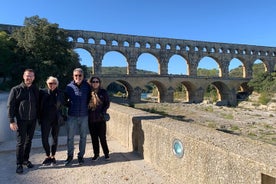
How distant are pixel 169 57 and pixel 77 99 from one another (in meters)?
37.5

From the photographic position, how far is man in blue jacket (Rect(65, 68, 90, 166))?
13.4ft

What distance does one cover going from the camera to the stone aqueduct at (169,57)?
119 ft

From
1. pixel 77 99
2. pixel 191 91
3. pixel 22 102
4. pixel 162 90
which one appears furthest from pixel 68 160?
pixel 191 91

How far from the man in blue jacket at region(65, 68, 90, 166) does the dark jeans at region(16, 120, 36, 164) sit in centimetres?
55

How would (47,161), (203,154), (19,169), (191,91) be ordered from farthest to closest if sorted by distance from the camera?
(191,91) < (47,161) < (19,169) < (203,154)

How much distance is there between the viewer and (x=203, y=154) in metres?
2.74

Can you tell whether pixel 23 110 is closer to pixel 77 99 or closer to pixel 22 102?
pixel 22 102

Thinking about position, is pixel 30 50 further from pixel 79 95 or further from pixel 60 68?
pixel 79 95

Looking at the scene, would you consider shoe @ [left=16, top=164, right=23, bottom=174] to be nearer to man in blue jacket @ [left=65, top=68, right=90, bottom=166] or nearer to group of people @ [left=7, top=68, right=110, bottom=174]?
group of people @ [left=7, top=68, right=110, bottom=174]

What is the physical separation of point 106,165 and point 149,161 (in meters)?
0.63

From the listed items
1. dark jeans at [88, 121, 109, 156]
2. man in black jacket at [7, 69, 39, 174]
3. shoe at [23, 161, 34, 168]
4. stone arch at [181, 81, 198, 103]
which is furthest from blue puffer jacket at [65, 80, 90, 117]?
stone arch at [181, 81, 198, 103]

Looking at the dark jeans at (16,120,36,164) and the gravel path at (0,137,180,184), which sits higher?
the dark jeans at (16,120,36,164)

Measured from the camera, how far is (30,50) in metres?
21.2

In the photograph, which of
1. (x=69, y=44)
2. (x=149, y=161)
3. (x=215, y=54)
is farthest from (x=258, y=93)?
(x=149, y=161)
